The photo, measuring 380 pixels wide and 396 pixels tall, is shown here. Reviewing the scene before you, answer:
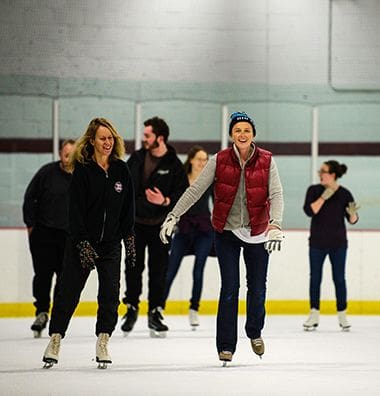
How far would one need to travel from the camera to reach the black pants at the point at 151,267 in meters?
10.0

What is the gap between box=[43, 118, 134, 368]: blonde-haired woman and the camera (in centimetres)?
768

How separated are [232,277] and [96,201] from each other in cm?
88

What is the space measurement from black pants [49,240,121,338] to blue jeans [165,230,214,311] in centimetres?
349

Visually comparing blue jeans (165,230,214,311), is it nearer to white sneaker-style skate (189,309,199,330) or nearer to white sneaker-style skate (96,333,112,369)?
white sneaker-style skate (189,309,199,330)

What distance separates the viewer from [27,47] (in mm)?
13500

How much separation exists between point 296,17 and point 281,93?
2.57 ft

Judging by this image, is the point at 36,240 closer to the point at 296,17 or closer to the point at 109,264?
the point at 109,264

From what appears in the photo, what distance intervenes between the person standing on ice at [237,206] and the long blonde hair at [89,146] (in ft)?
1.57

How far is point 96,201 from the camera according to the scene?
25.3ft

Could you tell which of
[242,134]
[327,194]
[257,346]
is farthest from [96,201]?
[327,194]

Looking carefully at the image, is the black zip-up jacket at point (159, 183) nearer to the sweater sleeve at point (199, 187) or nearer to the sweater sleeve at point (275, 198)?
the sweater sleeve at point (199, 187)

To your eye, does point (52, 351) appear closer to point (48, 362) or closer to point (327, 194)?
point (48, 362)

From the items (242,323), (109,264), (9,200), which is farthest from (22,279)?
(109,264)

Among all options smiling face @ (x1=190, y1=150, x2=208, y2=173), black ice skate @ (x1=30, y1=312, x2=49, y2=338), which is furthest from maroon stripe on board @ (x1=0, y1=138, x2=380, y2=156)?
black ice skate @ (x1=30, y1=312, x2=49, y2=338)
